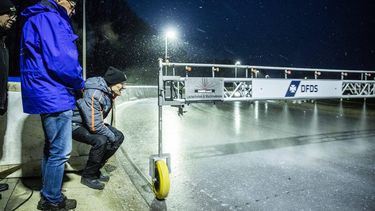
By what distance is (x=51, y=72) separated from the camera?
286cm

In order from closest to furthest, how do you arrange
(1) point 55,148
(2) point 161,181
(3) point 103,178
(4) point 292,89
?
(1) point 55,148
(2) point 161,181
(3) point 103,178
(4) point 292,89

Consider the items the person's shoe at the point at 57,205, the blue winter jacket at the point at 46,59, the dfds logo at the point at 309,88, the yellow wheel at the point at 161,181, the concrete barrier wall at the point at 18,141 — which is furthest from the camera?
the dfds logo at the point at 309,88

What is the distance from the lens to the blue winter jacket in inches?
111

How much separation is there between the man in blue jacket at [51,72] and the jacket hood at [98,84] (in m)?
0.92

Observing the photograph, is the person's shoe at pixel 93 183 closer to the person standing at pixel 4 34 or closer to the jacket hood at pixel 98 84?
the jacket hood at pixel 98 84

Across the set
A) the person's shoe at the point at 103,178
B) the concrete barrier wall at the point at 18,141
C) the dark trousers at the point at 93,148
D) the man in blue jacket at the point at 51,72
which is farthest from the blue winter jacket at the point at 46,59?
the person's shoe at the point at 103,178

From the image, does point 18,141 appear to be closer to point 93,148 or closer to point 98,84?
point 93,148

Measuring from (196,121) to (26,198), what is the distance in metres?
8.33

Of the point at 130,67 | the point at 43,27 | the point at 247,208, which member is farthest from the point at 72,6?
the point at 130,67

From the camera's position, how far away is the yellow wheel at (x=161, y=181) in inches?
147

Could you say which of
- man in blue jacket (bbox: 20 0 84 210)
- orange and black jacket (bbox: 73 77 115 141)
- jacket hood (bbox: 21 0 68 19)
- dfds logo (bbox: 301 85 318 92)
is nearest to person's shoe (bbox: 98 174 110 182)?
orange and black jacket (bbox: 73 77 115 141)

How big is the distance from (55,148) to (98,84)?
1.26 meters

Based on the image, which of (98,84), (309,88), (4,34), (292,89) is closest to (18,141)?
(98,84)

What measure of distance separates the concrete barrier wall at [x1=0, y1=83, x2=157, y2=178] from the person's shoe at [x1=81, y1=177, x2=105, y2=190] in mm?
793
